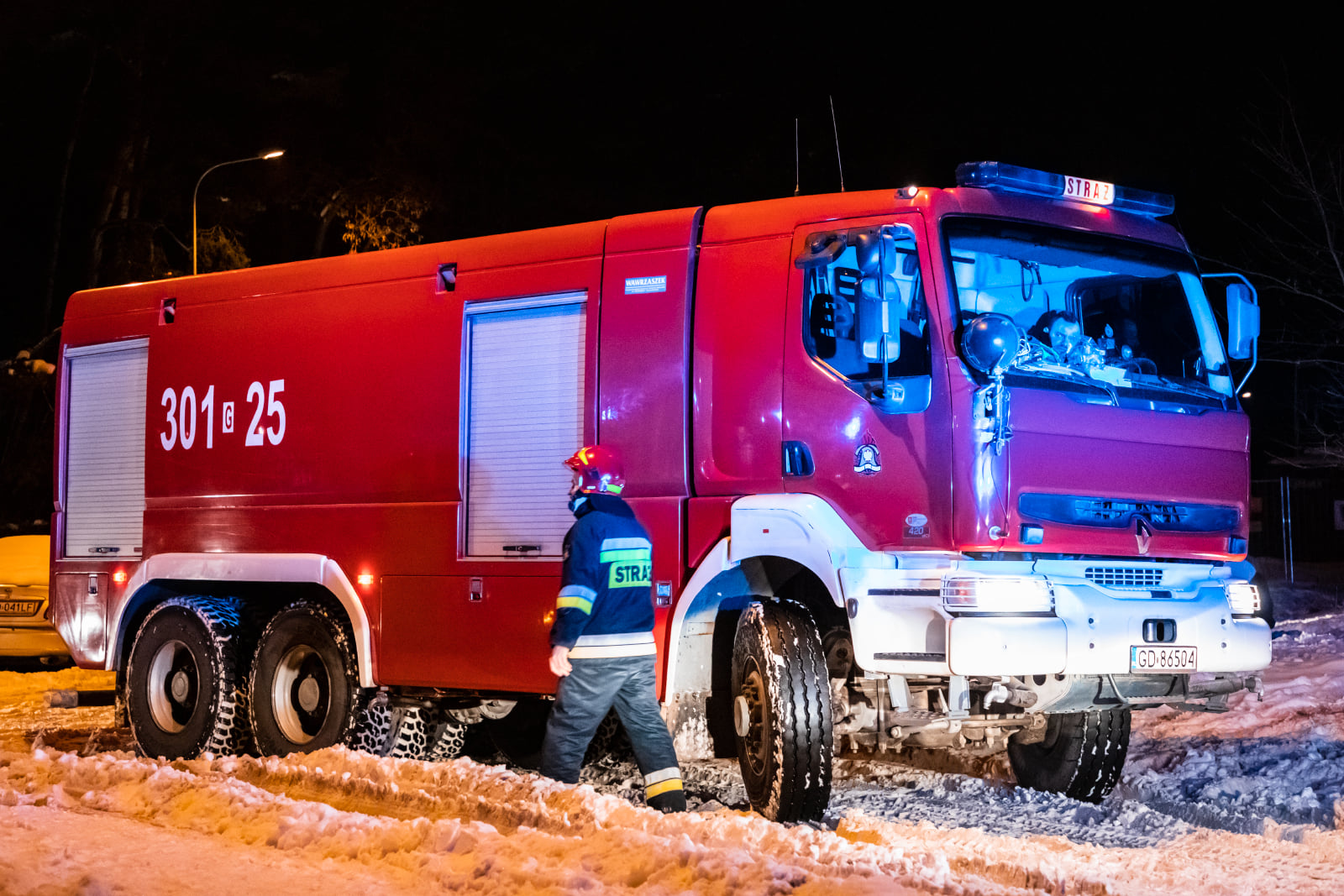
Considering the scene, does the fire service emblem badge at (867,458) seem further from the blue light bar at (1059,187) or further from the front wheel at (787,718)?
the blue light bar at (1059,187)

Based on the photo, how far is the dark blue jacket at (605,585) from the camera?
251 inches

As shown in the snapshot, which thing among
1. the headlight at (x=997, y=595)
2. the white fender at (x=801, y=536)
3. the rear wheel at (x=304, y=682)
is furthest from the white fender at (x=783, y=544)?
the rear wheel at (x=304, y=682)

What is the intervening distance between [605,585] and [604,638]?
0.80 ft

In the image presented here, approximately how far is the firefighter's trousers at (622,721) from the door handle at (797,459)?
3.75ft

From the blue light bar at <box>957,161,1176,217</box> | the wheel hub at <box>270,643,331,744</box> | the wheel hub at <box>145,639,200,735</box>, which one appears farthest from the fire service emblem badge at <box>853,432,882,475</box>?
the wheel hub at <box>145,639,200,735</box>

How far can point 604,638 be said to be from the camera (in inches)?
254

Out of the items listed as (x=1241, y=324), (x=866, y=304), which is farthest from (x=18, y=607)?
(x=1241, y=324)

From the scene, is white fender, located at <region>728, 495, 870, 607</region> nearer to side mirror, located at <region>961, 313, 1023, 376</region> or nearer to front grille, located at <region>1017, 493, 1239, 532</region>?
front grille, located at <region>1017, 493, 1239, 532</region>

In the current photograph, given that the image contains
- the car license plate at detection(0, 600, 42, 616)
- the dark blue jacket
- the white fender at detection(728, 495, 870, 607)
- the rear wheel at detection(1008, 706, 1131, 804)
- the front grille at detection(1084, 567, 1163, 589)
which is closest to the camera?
the dark blue jacket

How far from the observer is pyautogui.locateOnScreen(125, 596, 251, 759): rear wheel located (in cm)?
888

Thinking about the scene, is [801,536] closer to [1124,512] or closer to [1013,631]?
[1013,631]

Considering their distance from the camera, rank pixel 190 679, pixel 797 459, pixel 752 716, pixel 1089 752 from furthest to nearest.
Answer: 1. pixel 190 679
2. pixel 1089 752
3. pixel 797 459
4. pixel 752 716

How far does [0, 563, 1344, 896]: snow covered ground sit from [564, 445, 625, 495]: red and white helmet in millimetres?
1378

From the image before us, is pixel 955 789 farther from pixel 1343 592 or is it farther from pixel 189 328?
pixel 1343 592
